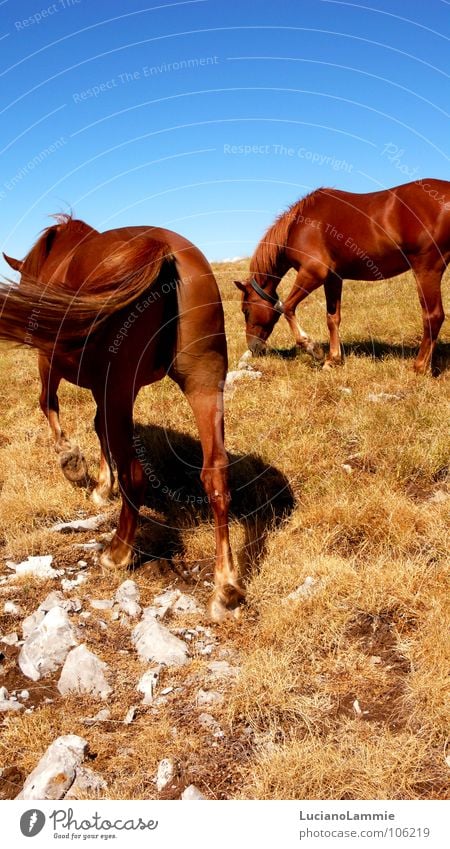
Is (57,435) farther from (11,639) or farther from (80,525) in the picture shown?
(11,639)

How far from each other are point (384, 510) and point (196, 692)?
1.84 meters

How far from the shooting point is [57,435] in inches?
227

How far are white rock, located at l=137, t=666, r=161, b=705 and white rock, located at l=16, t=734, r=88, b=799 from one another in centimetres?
39

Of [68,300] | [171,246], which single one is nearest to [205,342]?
[171,246]

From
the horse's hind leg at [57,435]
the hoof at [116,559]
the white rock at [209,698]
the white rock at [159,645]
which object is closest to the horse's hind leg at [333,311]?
the horse's hind leg at [57,435]

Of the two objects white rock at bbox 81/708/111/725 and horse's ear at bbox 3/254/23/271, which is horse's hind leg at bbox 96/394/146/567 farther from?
horse's ear at bbox 3/254/23/271

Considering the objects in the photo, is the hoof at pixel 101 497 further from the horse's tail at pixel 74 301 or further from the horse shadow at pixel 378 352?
the horse shadow at pixel 378 352

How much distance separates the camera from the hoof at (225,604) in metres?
3.35

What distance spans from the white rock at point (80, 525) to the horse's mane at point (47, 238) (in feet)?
6.84

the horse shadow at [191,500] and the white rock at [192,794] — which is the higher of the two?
the horse shadow at [191,500]

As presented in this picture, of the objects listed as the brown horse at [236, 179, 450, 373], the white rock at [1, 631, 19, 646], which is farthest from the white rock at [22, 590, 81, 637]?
the brown horse at [236, 179, 450, 373]

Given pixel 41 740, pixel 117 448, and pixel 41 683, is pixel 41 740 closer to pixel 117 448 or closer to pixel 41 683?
pixel 41 683

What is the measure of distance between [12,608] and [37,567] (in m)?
0.44

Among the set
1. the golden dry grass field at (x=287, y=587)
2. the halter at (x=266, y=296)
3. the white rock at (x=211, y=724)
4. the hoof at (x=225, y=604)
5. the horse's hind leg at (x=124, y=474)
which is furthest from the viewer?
the halter at (x=266, y=296)
